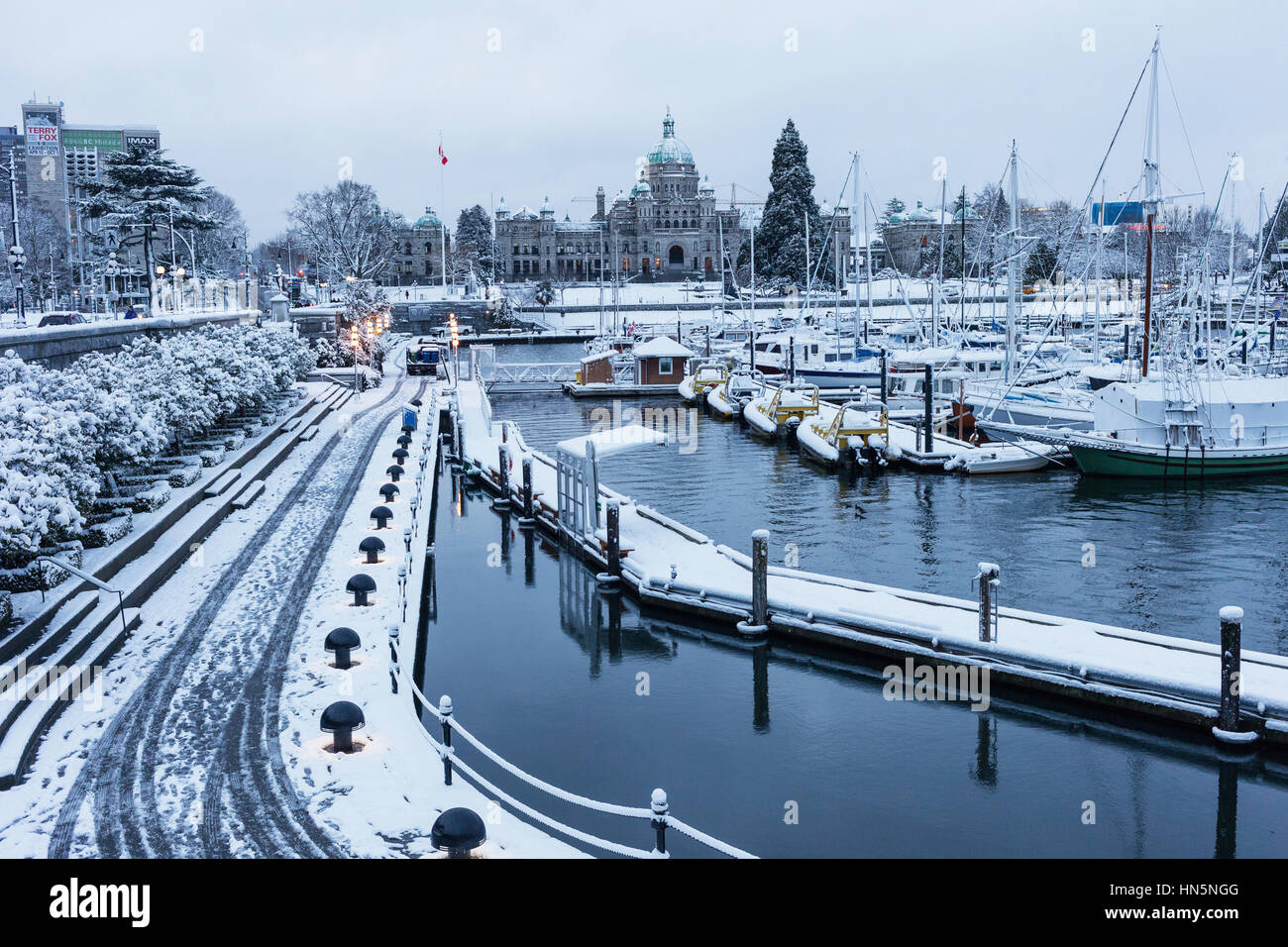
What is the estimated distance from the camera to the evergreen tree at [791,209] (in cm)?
11731

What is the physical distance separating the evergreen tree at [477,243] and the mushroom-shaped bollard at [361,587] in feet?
438

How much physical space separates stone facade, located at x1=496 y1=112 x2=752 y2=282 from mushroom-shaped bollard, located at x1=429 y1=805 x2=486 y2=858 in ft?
551

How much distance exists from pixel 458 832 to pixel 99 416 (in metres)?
16.4

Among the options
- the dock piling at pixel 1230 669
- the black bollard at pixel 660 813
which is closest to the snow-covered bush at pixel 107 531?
the black bollard at pixel 660 813

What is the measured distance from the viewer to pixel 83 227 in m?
83.8

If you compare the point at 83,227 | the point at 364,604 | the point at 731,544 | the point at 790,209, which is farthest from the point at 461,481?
the point at 790,209

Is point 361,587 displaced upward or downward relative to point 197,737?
upward

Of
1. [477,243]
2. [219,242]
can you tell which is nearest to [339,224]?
[219,242]

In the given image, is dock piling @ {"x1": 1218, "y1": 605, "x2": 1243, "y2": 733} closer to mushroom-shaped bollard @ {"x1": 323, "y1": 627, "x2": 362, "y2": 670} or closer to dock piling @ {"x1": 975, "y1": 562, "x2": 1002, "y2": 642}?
dock piling @ {"x1": 975, "y1": 562, "x2": 1002, "y2": 642}

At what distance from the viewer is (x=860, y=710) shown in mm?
17484

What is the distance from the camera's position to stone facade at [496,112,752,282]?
176625mm

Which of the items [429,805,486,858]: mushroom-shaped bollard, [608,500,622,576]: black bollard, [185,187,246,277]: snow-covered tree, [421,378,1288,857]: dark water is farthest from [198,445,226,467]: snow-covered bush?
[185,187,246,277]: snow-covered tree

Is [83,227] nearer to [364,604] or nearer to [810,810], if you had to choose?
[364,604]

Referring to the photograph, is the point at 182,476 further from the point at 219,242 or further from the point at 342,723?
the point at 219,242
